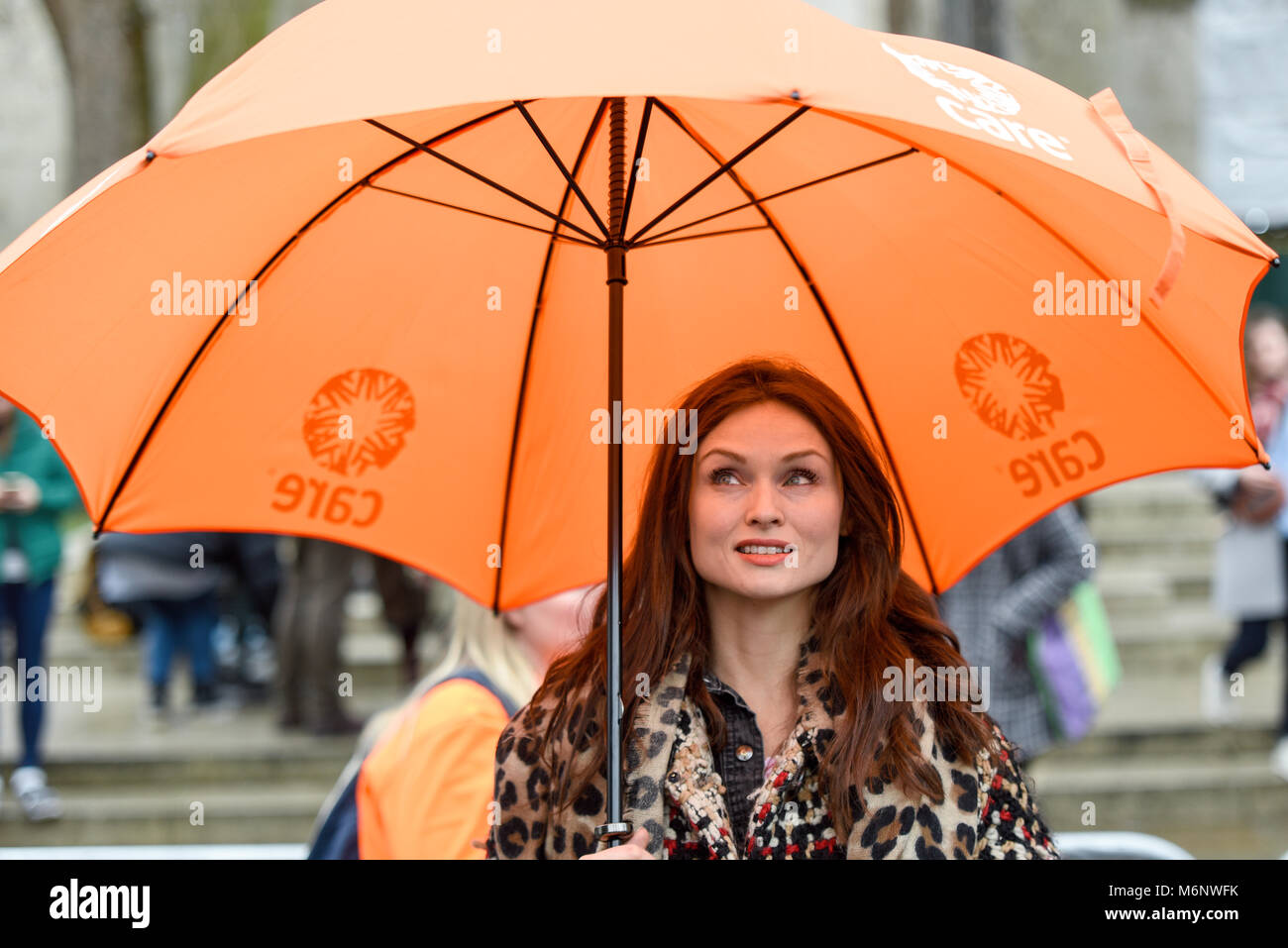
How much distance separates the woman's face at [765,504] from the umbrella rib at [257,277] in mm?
688

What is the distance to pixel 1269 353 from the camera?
746cm

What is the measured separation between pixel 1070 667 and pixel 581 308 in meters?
3.05

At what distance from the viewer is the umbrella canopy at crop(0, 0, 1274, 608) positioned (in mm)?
2305

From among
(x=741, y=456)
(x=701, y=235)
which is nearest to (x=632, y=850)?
(x=741, y=456)

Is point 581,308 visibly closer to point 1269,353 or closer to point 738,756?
point 738,756

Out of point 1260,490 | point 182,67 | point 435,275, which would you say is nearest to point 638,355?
point 435,275

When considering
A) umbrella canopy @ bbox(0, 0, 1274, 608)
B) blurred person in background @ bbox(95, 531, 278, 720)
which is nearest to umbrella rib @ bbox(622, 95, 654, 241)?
umbrella canopy @ bbox(0, 0, 1274, 608)

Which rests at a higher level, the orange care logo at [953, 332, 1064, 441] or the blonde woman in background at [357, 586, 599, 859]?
the orange care logo at [953, 332, 1064, 441]

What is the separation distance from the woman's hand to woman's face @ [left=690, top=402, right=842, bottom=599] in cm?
41

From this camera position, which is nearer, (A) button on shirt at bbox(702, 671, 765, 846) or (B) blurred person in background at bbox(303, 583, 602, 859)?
(A) button on shirt at bbox(702, 671, 765, 846)

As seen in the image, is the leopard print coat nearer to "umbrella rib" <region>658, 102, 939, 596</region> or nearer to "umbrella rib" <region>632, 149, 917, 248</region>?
"umbrella rib" <region>658, 102, 939, 596</region>

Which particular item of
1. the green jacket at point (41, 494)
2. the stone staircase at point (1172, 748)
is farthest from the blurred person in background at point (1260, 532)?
the green jacket at point (41, 494)

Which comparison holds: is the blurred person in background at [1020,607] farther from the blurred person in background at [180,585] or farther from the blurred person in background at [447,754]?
the blurred person in background at [180,585]
